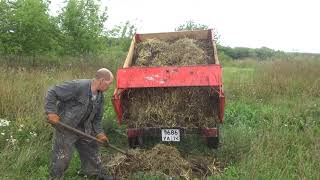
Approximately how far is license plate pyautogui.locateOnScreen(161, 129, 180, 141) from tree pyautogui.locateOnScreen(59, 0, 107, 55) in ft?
37.4

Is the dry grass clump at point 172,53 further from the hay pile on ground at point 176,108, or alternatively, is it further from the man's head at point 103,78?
the man's head at point 103,78

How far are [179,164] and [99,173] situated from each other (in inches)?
45.3

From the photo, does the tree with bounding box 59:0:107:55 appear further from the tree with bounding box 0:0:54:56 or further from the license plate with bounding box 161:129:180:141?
the license plate with bounding box 161:129:180:141

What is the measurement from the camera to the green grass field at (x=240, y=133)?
5.71 meters

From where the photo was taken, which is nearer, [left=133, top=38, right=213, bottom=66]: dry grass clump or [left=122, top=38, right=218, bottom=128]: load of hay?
[left=122, top=38, right=218, bottom=128]: load of hay

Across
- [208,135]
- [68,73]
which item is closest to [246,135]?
[208,135]

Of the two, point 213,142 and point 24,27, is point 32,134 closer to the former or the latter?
point 213,142

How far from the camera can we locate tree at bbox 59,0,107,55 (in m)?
17.6

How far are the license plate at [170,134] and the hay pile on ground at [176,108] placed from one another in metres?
0.10

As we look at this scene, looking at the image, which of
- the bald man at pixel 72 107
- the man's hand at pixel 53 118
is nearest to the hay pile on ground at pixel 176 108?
the bald man at pixel 72 107

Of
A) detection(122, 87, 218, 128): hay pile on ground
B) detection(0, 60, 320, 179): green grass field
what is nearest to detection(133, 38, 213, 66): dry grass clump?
detection(122, 87, 218, 128): hay pile on ground

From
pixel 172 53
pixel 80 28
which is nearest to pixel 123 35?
pixel 80 28

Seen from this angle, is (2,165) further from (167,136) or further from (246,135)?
(246,135)

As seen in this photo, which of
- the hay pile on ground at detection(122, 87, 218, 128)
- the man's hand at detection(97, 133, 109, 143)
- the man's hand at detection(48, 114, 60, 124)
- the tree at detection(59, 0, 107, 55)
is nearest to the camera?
the man's hand at detection(48, 114, 60, 124)
